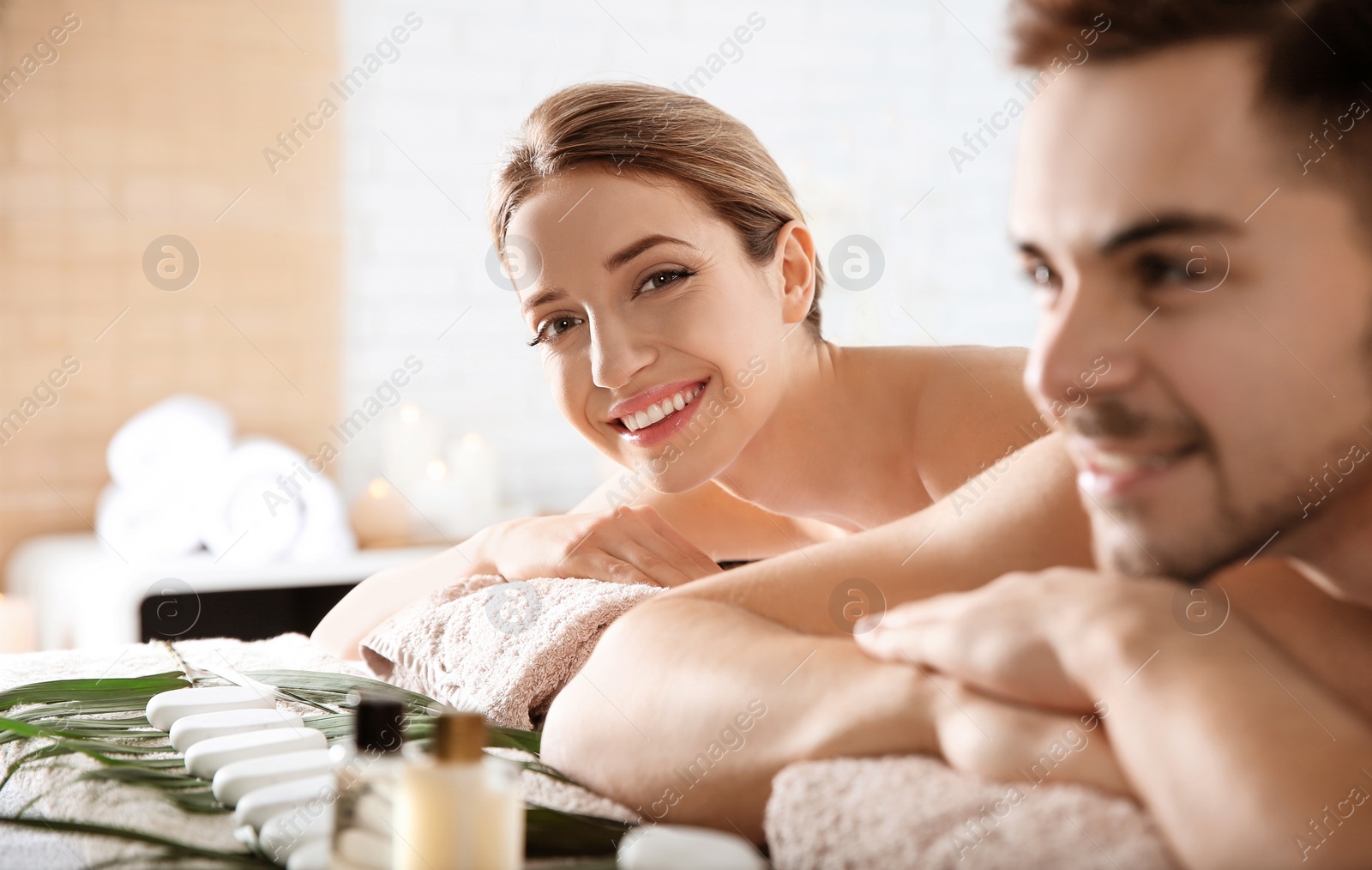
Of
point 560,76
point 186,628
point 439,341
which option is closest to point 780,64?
point 560,76

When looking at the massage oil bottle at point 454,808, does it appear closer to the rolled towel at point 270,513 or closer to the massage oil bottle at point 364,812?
the massage oil bottle at point 364,812

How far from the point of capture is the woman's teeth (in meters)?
1.14

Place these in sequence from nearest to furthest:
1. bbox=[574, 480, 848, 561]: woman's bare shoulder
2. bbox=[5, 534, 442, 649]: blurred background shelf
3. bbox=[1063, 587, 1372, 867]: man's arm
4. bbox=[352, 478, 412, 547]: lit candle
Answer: bbox=[1063, 587, 1372, 867]: man's arm, bbox=[574, 480, 848, 561]: woman's bare shoulder, bbox=[5, 534, 442, 649]: blurred background shelf, bbox=[352, 478, 412, 547]: lit candle

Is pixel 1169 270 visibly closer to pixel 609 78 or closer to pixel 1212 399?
pixel 1212 399

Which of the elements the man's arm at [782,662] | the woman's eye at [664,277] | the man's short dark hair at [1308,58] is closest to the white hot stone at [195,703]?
the man's arm at [782,662]

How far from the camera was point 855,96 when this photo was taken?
314 centimetres

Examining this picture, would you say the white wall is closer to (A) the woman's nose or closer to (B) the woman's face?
(B) the woman's face

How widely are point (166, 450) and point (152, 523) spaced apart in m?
0.17

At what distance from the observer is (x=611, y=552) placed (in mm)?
1160

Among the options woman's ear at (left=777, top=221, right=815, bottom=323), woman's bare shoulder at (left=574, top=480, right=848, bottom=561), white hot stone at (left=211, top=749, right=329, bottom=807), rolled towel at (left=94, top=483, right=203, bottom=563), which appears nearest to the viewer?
white hot stone at (left=211, top=749, right=329, bottom=807)

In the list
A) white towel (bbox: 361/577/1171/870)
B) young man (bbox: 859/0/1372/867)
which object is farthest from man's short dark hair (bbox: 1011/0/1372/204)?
white towel (bbox: 361/577/1171/870)

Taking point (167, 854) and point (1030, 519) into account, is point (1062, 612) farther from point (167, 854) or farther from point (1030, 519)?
point (167, 854)

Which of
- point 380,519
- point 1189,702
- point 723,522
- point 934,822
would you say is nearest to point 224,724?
point 934,822

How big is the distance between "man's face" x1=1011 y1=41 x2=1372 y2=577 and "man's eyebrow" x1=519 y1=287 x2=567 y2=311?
22.9 inches
